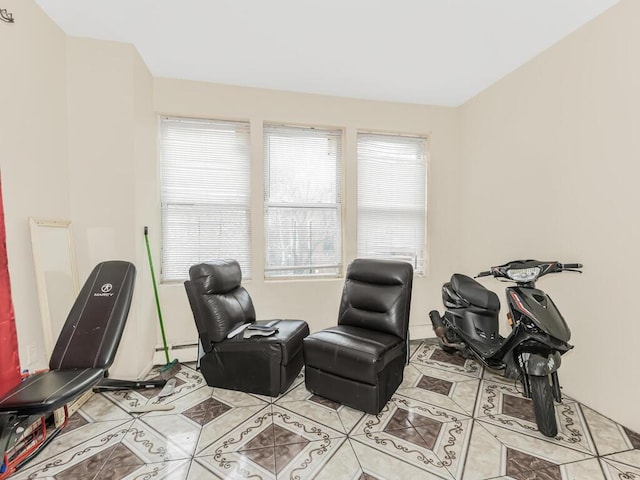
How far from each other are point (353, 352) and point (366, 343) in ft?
0.44

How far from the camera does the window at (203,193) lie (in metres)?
3.04

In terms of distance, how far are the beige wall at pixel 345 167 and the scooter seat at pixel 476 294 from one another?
958 mm

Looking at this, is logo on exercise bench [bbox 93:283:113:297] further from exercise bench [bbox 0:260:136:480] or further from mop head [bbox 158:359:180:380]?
mop head [bbox 158:359:180:380]

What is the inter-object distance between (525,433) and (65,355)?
9.47 feet

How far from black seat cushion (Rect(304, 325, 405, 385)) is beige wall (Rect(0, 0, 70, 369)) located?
1.87m

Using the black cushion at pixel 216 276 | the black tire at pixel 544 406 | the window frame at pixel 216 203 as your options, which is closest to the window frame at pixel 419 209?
the window frame at pixel 216 203

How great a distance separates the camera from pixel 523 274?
6.43ft

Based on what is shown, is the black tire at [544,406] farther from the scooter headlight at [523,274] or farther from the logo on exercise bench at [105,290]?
the logo on exercise bench at [105,290]

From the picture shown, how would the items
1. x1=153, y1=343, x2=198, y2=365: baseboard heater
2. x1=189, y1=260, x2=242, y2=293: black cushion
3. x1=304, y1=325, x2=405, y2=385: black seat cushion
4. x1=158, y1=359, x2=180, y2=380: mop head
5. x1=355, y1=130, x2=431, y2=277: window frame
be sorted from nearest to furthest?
x1=304, y1=325, x2=405, y2=385: black seat cushion, x1=189, y1=260, x2=242, y2=293: black cushion, x1=158, y1=359, x2=180, y2=380: mop head, x1=153, y1=343, x2=198, y2=365: baseboard heater, x1=355, y1=130, x2=431, y2=277: window frame

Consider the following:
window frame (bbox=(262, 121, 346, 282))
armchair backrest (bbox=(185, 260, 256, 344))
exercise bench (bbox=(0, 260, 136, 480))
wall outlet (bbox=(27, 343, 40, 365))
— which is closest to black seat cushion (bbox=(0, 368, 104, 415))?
exercise bench (bbox=(0, 260, 136, 480))

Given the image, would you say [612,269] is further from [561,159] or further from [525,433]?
[525,433]

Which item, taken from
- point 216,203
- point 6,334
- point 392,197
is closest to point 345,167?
point 392,197

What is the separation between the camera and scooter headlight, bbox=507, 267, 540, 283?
1928mm

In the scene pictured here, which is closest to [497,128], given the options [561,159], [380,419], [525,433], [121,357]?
[561,159]
